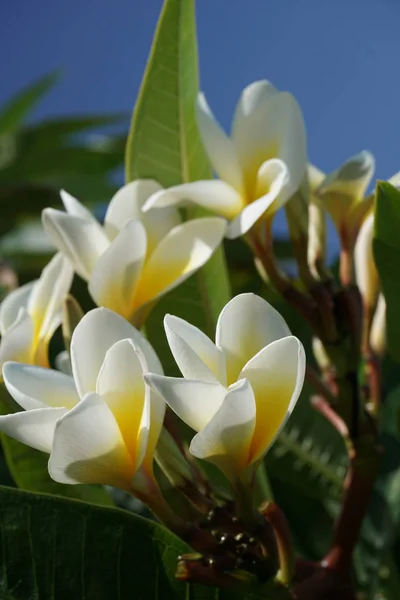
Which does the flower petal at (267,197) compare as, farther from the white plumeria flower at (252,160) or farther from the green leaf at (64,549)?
the green leaf at (64,549)

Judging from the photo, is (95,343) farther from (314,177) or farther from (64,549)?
(314,177)

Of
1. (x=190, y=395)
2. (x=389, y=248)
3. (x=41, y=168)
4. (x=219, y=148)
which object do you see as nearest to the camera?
(x=190, y=395)

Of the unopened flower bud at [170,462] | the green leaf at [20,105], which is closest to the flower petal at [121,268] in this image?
the unopened flower bud at [170,462]

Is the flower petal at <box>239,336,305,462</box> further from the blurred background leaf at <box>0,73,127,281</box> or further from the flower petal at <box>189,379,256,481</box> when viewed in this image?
the blurred background leaf at <box>0,73,127,281</box>

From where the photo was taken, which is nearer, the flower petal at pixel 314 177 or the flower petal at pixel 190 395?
the flower petal at pixel 190 395

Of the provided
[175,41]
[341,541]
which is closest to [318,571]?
[341,541]

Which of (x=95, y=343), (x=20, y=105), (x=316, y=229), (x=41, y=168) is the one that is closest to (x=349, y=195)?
(x=316, y=229)

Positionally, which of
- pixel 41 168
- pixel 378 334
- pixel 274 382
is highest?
pixel 274 382

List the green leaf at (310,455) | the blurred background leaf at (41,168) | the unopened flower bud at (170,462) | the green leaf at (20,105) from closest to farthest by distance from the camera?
the unopened flower bud at (170,462), the green leaf at (310,455), the blurred background leaf at (41,168), the green leaf at (20,105)
